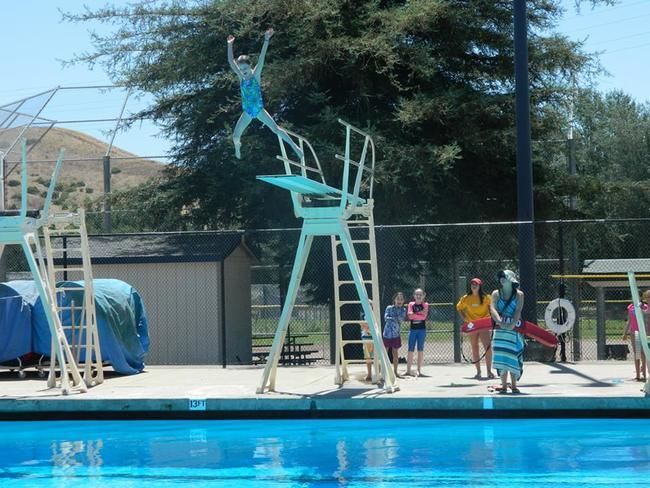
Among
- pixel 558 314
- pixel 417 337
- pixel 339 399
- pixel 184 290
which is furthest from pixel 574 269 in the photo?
pixel 339 399

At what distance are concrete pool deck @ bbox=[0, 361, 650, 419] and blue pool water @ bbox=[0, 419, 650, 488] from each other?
19 centimetres

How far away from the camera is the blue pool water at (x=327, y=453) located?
1041 cm

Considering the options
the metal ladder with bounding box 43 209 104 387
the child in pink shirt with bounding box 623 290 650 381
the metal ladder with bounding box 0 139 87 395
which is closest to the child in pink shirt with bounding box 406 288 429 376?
the child in pink shirt with bounding box 623 290 650 381

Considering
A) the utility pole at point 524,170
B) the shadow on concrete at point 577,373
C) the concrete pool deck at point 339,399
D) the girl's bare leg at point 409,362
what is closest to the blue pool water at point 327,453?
the concrete pool deck at point 339,399

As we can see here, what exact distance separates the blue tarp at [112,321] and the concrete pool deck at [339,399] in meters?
1.32

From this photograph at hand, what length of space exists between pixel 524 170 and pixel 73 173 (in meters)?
67.5

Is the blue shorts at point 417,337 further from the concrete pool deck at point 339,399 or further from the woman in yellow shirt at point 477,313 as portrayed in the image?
the woman in yellow shirt at point 477,313

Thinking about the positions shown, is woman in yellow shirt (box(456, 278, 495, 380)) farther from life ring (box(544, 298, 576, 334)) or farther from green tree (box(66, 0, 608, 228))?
green tree (box(66, 0, 608, 228))

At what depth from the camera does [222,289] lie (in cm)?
1984

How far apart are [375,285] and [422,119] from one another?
310 inches

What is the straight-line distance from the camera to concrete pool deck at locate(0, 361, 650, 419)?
1352 centimetres

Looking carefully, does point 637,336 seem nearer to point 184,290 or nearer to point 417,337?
point 417,337

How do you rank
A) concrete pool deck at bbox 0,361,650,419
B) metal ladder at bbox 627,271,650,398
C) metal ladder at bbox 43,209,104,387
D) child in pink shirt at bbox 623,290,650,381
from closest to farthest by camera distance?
metal ladder at bbox 627,271,650,398 < concrete pool deck at bbox 0,361,650,419 < child in pink shirt at bbox 623,290,650,381 < metal ladder at bbox 43,209,104,387

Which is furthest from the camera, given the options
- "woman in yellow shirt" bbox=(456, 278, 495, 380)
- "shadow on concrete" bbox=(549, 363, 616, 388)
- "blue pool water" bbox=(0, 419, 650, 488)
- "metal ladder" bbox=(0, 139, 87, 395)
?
"woman in yellow shirt" bbox=(456, 278, 495, 380)
